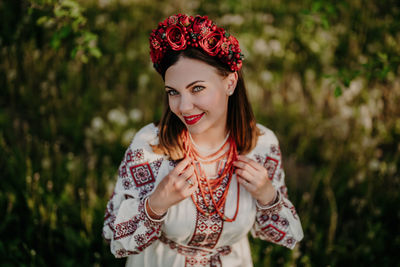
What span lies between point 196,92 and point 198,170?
449 millimetres

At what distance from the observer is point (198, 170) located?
5.69 ft

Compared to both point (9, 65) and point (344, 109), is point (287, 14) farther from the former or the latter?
point (9, 65)

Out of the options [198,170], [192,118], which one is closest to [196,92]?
[192,118]

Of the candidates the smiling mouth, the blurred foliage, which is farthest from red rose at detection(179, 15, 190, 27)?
the blurred foliage

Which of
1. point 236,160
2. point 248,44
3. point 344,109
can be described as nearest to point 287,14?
point 248,44

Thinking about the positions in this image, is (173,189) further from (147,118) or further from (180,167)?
(147,118)

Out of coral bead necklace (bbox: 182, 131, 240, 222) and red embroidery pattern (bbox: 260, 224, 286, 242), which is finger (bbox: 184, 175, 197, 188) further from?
red embroidery pattern (bbox: 260, 224, 286, 242)

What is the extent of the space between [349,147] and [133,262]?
2.81 metres

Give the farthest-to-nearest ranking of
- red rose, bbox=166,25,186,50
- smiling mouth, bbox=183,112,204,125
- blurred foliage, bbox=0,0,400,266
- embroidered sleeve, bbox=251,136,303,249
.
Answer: blurred foliage, bbox=0,0,400,266
embroidered sleeve, bbox=251,136,303,249
smiling mouth, bbox=183,112,204,125
red rose, bbox=166,25,186,50

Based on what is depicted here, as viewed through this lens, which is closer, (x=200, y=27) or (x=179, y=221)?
(x=200, y=27)

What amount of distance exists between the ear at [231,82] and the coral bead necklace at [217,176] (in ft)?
0.91

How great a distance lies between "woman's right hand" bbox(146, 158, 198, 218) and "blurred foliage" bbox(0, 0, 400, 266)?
1.01 metres

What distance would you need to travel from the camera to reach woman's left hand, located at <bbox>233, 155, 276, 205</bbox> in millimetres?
1622

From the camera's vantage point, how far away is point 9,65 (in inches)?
147
